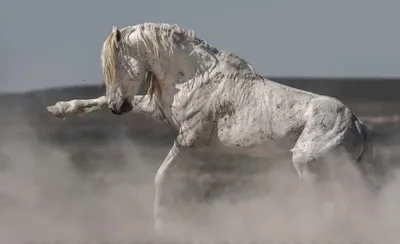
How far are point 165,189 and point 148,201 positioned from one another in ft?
3.81

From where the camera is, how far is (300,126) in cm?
616

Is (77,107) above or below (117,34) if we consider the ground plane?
below

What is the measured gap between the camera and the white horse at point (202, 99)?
6.19 meters

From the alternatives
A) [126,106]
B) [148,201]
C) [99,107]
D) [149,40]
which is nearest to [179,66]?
[149,40]

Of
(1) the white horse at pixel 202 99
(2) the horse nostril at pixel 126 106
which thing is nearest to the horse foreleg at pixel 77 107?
(1) the white horse at pixel 202 99

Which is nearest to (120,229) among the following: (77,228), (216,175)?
(77,228)

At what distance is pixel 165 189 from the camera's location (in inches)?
252

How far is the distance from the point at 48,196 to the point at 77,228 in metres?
1.19

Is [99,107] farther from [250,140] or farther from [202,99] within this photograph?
[250,140]

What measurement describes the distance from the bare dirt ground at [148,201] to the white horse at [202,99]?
38cm

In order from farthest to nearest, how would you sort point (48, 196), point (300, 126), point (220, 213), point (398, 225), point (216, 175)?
point (216, 175) → point (48, 196) → point (220, 213) → point (398, 225) → point (300, 126)

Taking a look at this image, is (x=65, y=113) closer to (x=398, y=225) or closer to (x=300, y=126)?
(x=300, y=126)

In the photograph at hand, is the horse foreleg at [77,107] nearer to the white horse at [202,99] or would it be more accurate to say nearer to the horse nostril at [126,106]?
the white horse at [202,99]

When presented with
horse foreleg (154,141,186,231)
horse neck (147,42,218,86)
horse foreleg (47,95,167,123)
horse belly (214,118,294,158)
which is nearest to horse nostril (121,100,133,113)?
horse foreleg (47,95,167,123)
